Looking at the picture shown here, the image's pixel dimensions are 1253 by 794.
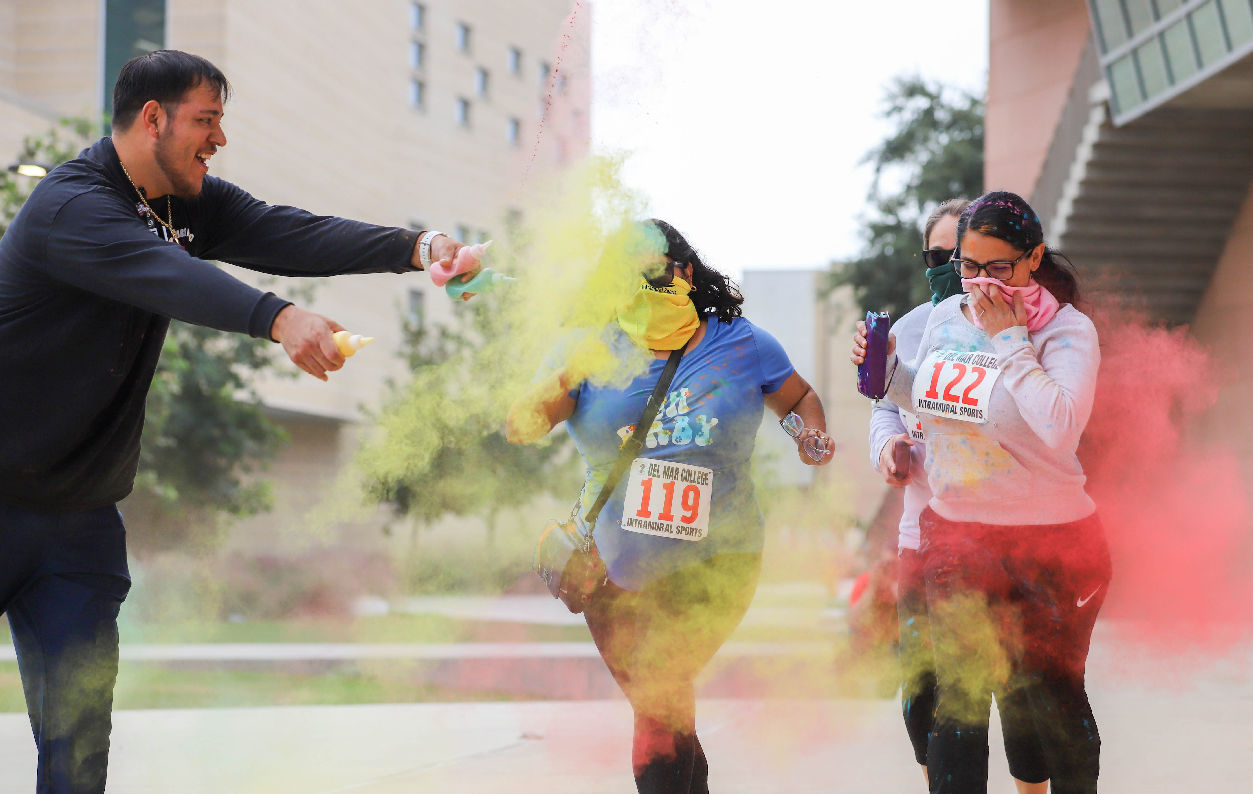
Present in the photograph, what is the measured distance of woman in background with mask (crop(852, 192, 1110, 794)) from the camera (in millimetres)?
3473

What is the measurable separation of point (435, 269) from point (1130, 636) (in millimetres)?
11176

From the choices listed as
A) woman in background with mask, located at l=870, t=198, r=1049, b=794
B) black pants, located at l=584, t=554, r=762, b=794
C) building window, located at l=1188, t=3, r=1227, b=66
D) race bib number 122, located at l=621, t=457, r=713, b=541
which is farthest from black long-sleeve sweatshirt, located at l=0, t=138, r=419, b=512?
building window, located at l=1188, t=3, r=1227, b=66

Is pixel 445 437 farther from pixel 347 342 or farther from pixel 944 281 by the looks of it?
pixel 347 342

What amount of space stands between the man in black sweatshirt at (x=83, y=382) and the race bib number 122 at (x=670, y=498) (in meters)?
0.86

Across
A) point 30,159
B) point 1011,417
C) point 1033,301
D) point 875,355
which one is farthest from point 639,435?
point 30,159

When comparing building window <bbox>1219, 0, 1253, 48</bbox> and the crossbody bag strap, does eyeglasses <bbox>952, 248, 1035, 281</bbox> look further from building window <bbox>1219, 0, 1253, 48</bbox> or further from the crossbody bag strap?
building window <bbox>1219, 0, 1253, 48</bbox>

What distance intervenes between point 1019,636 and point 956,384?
68 cm

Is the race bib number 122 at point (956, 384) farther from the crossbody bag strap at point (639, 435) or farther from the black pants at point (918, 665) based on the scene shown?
the crossbody bag strap at point (639, 435)

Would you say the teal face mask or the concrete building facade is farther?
the concrete building facade

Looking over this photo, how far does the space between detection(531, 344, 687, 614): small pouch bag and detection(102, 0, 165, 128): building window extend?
29628mm

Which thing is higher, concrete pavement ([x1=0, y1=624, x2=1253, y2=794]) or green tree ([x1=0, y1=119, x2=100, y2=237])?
green tree ([x1=0, y1=119, x2=100, y2=237])

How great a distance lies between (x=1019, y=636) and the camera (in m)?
3.50

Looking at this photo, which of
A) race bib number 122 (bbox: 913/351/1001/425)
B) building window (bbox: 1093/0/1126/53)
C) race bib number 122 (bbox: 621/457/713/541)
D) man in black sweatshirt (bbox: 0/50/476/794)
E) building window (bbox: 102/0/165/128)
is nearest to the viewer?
man in black sweatshirt (bbox: 0/50/476/794)

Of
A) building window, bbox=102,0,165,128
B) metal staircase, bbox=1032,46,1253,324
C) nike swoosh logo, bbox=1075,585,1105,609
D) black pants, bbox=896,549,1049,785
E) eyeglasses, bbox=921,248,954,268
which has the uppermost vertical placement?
building window, bbox=102,0,165,128
